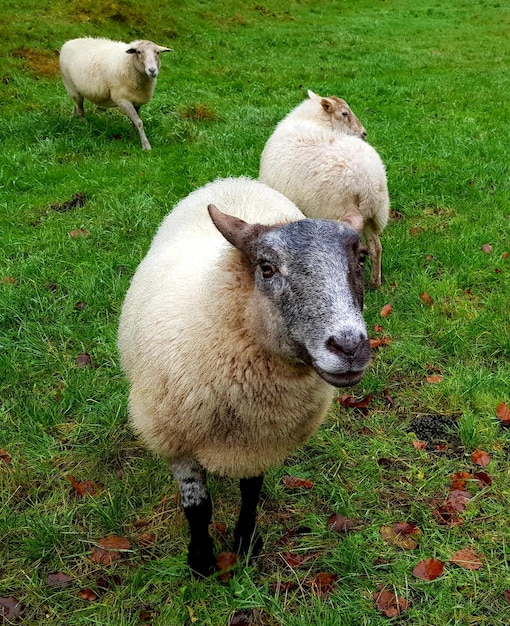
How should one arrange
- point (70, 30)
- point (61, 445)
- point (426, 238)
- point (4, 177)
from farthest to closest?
point (70, 30) < point (4, 177) < point (426, 238) < point (61, 445)

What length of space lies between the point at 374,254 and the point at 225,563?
317cm

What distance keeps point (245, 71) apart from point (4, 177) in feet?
26.4

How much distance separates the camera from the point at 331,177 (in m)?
4.92

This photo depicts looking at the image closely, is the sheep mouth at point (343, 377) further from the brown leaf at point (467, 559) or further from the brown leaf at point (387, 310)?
the brown leaf at point (387, 310)

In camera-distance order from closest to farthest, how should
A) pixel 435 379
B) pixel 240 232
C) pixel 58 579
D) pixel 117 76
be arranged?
pixel 240 232 < pixel 58 579 < pixel 435 379 < pixel 117 76

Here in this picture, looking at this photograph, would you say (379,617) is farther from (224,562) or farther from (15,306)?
(15,306)

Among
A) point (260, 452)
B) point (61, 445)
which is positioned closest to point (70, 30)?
point (61, 445)

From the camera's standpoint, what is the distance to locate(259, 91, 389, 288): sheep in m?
4.89

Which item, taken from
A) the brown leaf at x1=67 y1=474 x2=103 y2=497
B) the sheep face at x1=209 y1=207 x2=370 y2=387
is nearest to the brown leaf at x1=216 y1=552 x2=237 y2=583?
the brown leaf at x1=67 y1=474 x2=103 y2=497

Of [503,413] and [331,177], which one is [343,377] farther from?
[331,177]

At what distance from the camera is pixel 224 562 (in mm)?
2826

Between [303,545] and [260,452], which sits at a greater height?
[260,452]

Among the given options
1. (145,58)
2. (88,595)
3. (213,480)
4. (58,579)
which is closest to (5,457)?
(58,579)

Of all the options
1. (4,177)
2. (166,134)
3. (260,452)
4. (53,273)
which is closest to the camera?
(260,452)
